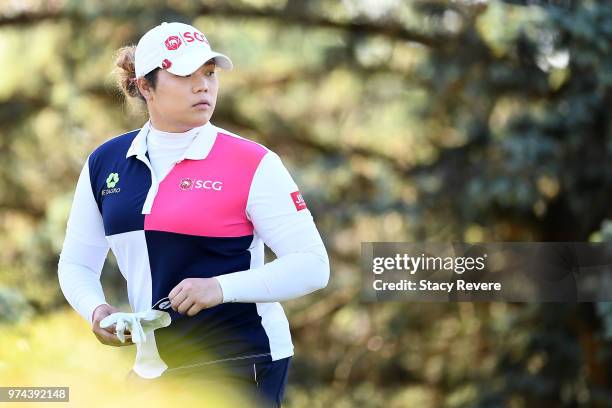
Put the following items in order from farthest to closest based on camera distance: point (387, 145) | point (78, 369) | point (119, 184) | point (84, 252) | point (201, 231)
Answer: point (387, 145)
point (78, 369)
point (84, 252)
point (119, 184)
point (201, 231)

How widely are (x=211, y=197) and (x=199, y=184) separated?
40 millimetres

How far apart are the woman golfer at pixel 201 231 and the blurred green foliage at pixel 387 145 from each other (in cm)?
439

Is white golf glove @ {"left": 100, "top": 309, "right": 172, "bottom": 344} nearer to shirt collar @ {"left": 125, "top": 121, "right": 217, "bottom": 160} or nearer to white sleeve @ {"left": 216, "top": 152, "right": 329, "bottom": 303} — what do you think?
white sleeve @ {"left": 216, "top": 152, "right": 329, "bottom": 303}

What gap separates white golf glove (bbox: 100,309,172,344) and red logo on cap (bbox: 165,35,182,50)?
523 millimetres

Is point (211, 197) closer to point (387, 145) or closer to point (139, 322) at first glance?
point (139, 322)

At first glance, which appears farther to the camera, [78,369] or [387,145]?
[387,145]

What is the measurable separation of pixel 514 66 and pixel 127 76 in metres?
4.70

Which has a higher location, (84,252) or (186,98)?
(186,98)

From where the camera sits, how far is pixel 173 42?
223 centimetres

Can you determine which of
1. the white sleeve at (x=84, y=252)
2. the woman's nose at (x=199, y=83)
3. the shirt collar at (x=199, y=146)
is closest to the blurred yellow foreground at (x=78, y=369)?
the white sleeve at (x=84, y=252)

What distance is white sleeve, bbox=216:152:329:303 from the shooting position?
210 cm

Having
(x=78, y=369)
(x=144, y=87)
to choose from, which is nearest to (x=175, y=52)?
(x=144, y=87)

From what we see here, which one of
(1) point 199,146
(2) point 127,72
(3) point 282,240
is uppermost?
(2) point 127,72

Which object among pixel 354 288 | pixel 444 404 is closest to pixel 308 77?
pixel 354 288
